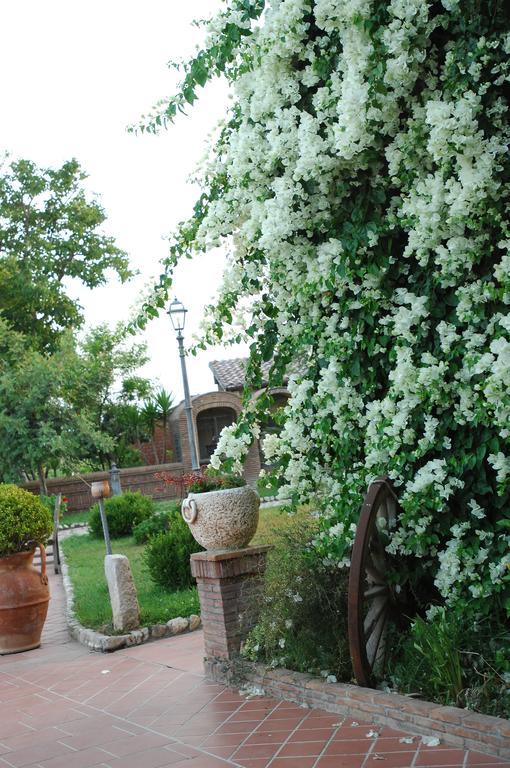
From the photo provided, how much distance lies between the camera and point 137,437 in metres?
30.8

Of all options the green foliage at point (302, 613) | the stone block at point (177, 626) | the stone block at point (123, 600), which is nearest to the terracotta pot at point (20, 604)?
the stone block at point (123, 600)

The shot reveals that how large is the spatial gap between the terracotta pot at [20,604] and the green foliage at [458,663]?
4730 millimetres

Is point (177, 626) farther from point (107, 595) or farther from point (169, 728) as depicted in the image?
point (169, 728)

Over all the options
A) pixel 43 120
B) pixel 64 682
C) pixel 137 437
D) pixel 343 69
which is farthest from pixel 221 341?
pixel 137 437

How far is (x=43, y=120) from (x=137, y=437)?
67.1 ft

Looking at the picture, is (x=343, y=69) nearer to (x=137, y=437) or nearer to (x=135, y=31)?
(x=135, y=31)

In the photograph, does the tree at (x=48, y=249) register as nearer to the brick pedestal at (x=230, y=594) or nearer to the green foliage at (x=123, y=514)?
the green foliage at (x=123, y=514)

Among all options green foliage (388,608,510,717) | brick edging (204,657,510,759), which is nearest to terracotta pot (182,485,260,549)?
brick edging (204,657,510,759)

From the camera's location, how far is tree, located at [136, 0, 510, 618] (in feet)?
13.5

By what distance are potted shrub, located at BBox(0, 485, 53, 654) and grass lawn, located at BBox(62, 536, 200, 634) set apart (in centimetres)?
61

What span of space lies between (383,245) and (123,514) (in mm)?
13726

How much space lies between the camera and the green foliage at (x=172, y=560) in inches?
398

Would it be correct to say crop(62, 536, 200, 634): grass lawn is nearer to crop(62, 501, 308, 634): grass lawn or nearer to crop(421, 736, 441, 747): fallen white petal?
crop(62, 501, 308, 634): grass lawn

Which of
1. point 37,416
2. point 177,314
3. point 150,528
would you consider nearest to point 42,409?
point 37,416
